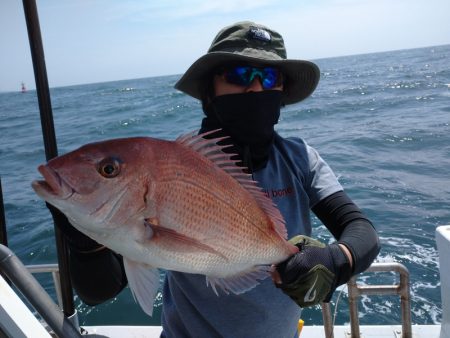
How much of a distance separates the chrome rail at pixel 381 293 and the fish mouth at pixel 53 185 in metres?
2.20

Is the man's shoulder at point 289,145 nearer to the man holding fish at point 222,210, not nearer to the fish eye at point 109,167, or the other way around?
the man holding fish at point 222,210

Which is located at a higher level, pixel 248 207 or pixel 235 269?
pixel 248 207

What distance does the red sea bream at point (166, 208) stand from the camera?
108 cm

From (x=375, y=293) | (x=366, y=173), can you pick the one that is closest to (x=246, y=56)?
(x=375, y=293)

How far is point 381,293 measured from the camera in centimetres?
282

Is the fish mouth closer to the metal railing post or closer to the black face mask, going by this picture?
the black face mask

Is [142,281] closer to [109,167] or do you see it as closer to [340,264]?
[109,167]

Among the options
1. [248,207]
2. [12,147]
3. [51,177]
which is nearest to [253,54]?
[248,207]

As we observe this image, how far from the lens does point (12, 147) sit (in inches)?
631

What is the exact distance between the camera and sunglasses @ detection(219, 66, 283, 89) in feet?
5.87

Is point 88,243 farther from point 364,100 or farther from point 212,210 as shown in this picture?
point 364,100

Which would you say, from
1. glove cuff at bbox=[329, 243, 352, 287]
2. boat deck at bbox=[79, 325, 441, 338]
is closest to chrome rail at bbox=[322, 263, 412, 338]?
boat deck at bbox=[79, 325, 441, 338]

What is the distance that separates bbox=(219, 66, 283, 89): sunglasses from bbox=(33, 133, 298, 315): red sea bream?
0.59 metres

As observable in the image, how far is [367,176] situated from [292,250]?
356 inches
